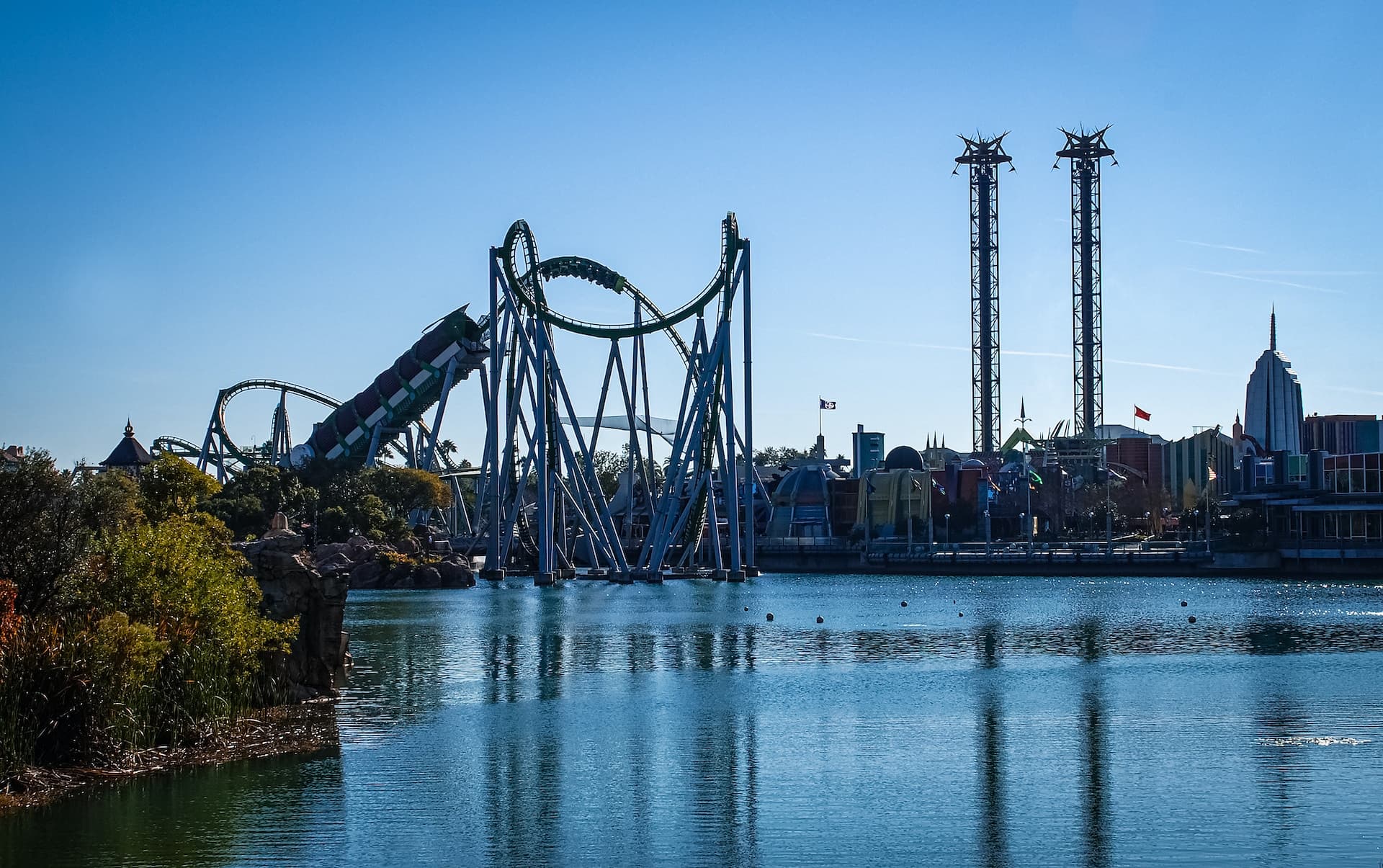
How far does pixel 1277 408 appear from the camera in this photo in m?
120

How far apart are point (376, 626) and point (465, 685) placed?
62.2 feet

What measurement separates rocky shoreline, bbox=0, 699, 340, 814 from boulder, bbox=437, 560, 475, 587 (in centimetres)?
5347

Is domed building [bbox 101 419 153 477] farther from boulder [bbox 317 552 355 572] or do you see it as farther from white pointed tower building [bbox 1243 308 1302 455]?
white pointed tower building [bbox 1243 308 1302 455]

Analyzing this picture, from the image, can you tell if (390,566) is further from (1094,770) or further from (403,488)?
(1094,770)

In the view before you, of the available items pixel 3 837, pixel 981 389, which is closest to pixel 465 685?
pixel 3 837

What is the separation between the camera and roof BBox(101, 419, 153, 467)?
357ft

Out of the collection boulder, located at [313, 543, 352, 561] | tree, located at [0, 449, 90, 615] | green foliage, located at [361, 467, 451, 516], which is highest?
green foliage, located at [361, 467, 451, 516]

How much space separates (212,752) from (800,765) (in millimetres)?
8811

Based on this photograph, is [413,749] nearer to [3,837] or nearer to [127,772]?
[127,772]

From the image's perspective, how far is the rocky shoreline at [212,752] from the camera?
19.2 m

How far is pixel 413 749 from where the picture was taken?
24297 mm

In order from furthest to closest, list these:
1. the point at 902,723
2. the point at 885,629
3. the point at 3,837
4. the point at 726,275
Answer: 1. the point at 726,275
2. the point at 885,629
3. the point at 902,723
4. the point at 3,837

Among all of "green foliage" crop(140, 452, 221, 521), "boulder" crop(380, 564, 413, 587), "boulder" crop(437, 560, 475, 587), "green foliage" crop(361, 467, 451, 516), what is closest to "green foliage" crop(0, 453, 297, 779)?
"green foliage" crop(140, 452, 221, 521)

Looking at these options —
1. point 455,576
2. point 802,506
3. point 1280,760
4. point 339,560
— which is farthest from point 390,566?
point 1280,760
